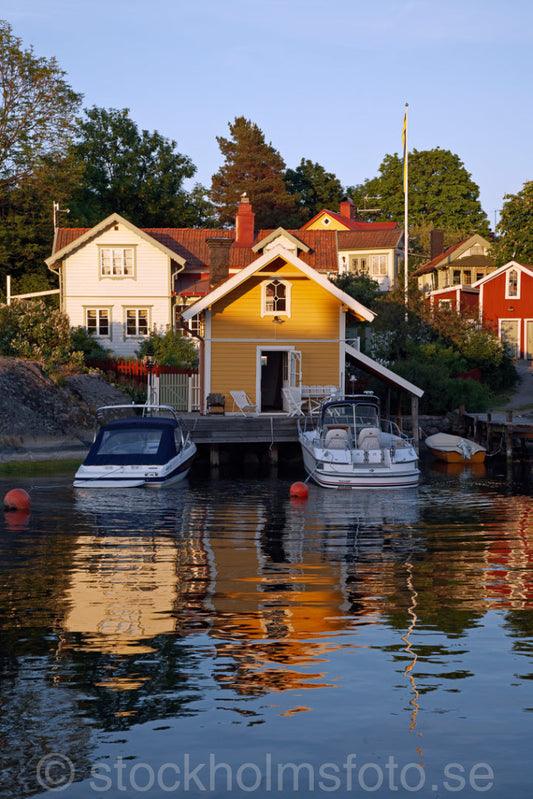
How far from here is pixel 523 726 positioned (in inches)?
338

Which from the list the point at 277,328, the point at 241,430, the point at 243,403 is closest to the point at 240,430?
the point at 241,430

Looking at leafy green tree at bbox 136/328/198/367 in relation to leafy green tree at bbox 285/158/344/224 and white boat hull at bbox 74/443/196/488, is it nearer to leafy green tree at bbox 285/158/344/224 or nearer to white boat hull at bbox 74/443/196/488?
white boat hull at bbox 74/443/196/488

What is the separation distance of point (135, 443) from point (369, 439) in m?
7.03

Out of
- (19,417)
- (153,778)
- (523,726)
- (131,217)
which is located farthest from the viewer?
(131,217)

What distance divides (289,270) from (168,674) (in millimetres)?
27960

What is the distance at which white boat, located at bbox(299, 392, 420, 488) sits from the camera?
27.2 m

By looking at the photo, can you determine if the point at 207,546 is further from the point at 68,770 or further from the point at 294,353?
the point at 294,353

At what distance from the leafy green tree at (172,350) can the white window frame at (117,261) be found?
15.0 feet

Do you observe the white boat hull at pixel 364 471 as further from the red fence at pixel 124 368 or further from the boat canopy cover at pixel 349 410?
the red fence at pixel 124 368

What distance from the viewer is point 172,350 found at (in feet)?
157

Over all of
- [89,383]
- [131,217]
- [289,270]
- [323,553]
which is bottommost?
[323,553]

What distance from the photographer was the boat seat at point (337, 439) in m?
28.5

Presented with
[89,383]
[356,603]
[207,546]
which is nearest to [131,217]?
[89,383]

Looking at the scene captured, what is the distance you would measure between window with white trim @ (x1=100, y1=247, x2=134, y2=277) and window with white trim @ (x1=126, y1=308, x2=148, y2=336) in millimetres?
2146
